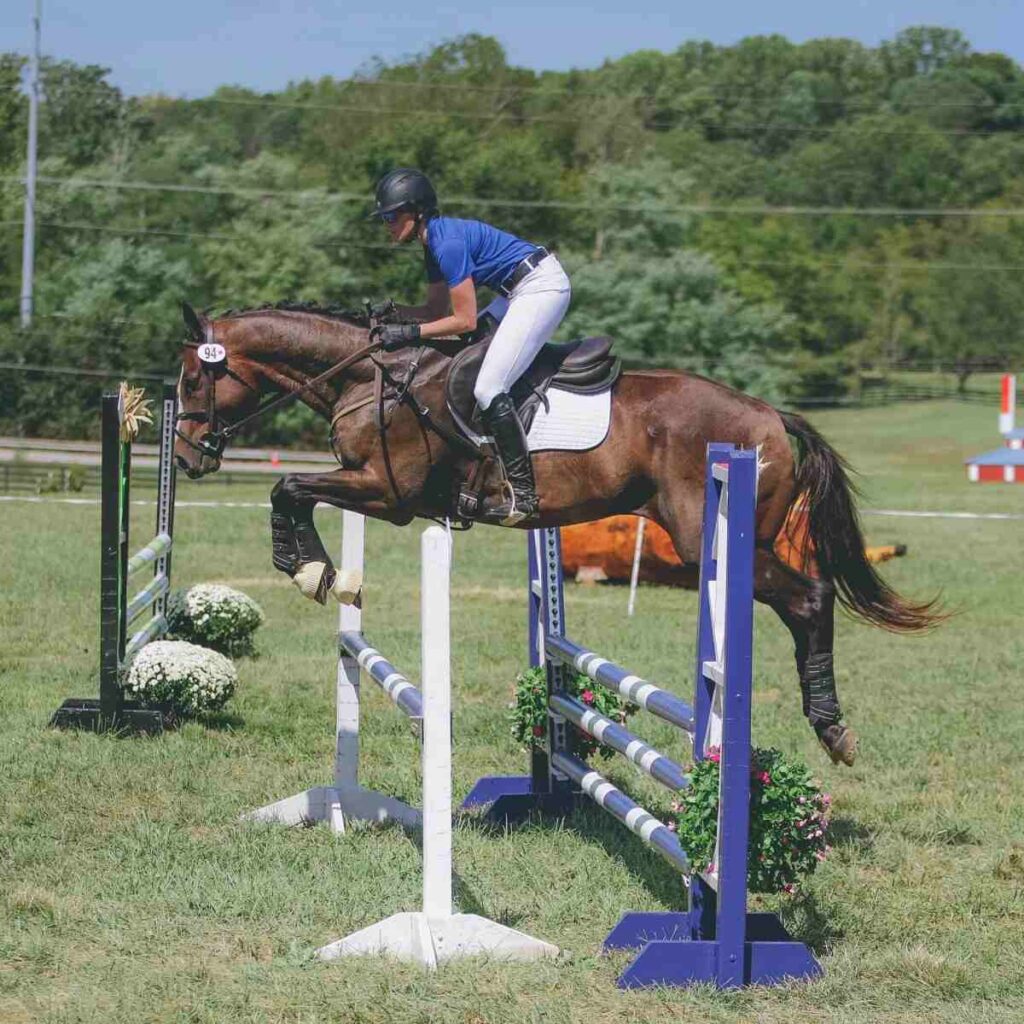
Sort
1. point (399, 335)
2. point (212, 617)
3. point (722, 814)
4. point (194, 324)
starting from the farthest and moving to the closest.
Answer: point (212, 617) → point (194, 324) → point (399, 335) → point (722, 814)

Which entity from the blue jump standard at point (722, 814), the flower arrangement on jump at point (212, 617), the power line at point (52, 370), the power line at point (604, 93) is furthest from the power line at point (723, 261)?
the blue jump standard at point (722, 814)

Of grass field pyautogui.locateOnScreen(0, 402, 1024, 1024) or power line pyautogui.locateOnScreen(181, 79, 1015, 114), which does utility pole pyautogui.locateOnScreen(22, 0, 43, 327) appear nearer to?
power line pyautogui.locateOnScreen(181, 79, 1015, 114)

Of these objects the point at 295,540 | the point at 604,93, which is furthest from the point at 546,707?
the point at 604,93

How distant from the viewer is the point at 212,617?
342 inches

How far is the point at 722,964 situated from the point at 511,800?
6.03 feet

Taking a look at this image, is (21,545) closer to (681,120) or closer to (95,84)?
(95,84)

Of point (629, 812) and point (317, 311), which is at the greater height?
point (317, 311)

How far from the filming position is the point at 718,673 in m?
3.90

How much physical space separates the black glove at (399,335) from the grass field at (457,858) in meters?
1.77

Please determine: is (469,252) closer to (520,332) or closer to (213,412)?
(520,332)

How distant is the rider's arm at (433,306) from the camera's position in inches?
228

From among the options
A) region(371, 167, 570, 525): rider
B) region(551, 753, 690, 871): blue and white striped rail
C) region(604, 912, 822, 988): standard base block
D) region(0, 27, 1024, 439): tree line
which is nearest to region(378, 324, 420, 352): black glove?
region(371, 167, 570, 525): rider

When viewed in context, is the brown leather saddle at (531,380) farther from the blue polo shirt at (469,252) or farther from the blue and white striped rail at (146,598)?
the blue and white striped rail at (146,598)

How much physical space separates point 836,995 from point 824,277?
55560 mm
